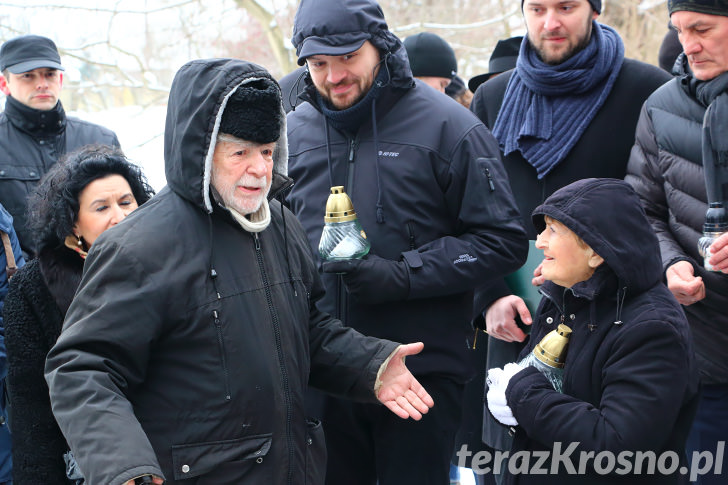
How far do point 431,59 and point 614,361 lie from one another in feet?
10.9

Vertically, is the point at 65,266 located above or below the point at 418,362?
above

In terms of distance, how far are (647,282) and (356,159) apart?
3.92 feet

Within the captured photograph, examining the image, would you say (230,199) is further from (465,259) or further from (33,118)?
(33,118)

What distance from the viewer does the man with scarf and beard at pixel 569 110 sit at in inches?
138

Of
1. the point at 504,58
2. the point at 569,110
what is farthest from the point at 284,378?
the point at 504,58

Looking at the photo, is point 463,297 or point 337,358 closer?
point 337,358

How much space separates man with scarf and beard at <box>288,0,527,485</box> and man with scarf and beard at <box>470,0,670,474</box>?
14.9 inches

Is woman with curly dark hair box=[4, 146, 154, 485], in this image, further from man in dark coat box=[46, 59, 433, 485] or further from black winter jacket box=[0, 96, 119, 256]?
black winter jacket box=[0, 96, 119, 256]

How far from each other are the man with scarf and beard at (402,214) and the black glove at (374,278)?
0.04ft

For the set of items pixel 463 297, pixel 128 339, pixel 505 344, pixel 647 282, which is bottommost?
pixel 505 344

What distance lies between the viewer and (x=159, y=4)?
10.8 meters

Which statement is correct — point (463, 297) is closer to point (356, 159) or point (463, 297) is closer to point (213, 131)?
point (356, 159)

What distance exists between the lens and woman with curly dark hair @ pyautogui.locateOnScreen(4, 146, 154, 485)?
2.82 meters

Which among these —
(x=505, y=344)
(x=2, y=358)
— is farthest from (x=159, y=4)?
(x=505, y=344)
